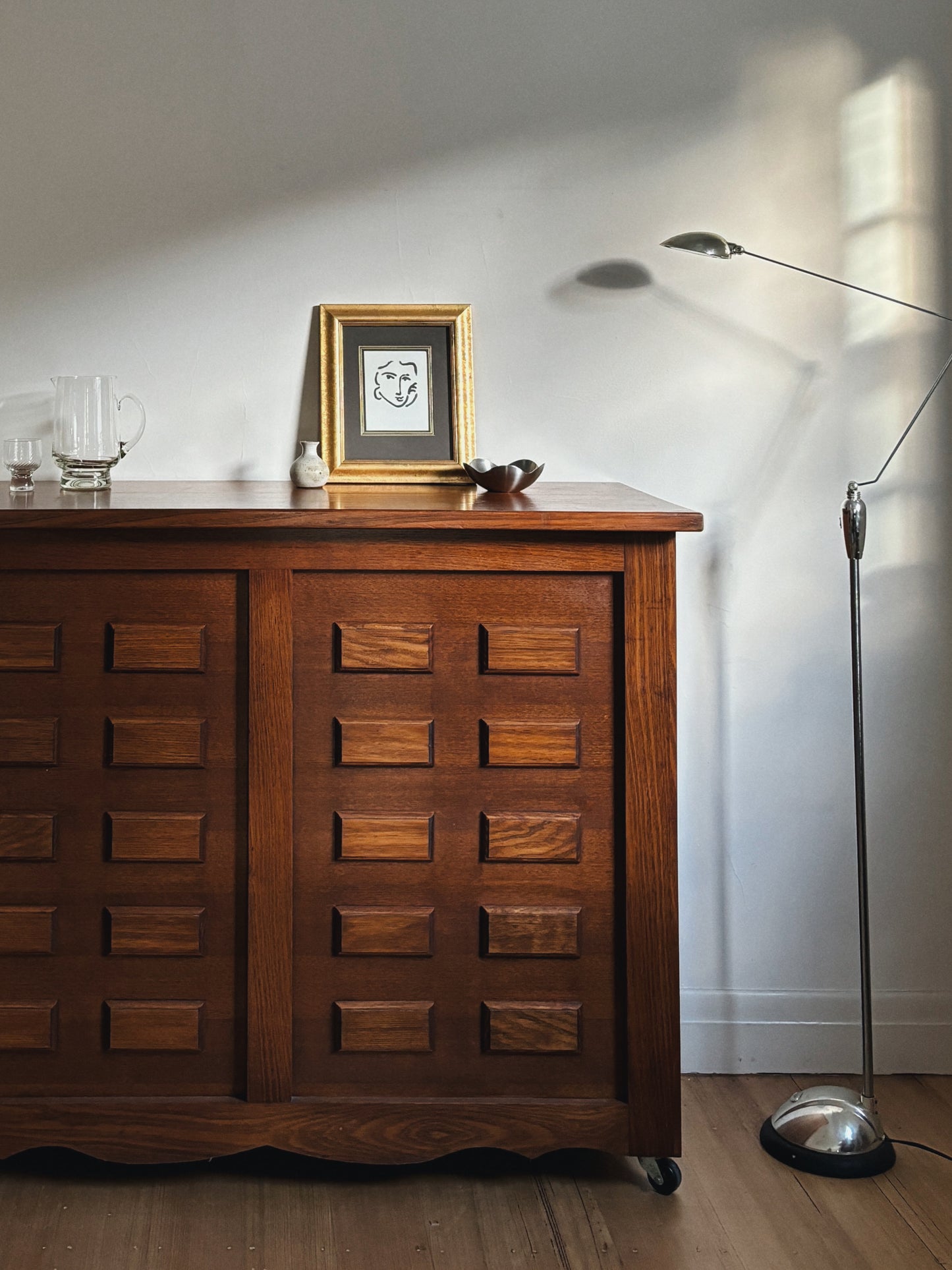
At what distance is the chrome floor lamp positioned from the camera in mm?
1983

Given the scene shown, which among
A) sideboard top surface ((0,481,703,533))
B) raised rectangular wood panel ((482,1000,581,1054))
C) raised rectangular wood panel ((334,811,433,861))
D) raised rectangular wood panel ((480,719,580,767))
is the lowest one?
raised rectangular wood panel ((482,1000,581,1054))

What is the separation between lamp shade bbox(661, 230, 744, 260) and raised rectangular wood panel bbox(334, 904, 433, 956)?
4.18ft

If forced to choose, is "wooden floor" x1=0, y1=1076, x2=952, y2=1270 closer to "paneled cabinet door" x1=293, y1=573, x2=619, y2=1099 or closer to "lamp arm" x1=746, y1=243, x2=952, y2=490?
"paneled cabinet door" x1=293, y1=573, x2=619, y2=1099

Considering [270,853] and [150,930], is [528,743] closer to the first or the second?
[270,853]

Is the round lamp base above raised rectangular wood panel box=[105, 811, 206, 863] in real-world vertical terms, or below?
below

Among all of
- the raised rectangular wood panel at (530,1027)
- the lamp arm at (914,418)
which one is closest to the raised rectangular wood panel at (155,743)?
the raised rectangular wood panel at (530,1027)

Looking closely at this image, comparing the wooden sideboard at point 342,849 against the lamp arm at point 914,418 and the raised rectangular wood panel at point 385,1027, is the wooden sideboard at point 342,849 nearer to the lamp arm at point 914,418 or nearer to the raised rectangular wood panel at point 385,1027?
the raised rectangular wood panel at point 385,1027

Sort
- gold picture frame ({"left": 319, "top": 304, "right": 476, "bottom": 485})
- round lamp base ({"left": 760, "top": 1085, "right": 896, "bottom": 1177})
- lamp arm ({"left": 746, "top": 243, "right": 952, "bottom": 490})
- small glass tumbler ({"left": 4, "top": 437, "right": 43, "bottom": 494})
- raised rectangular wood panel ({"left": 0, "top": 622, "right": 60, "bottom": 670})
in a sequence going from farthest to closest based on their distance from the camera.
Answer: gold picture frame ({"left": 319, "top": 304, "right": 476, "bottom": 485})
lamp arm ({"left": 746, "top": 243, "right": 952, "bottom": 490})
small glass tumbler ({"left": 4, "top": 437, "right": 43, "bottom": 494})
round lamp base ({"left": 760, "top": 1085, "right": 896, "bottom": 1177})
raised rectangular wood panel ({"left": 0, "top": 622, "right": 60, "bottom": 670})

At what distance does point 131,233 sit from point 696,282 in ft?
3.75

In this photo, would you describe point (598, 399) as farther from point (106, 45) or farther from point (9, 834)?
point (9, 834)

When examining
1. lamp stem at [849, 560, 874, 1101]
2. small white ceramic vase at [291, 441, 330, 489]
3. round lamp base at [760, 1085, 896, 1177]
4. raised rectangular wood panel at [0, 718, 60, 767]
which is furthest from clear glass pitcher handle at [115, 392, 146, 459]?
round lamp base at [760, 1085, 896, 1177]

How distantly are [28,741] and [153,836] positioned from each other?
25 centimetres

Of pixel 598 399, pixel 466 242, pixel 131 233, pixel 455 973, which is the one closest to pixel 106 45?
pixel 131 233

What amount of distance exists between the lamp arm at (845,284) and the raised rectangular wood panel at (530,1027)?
141cm
